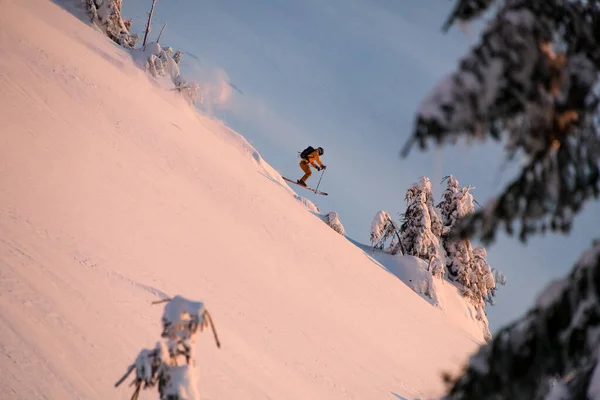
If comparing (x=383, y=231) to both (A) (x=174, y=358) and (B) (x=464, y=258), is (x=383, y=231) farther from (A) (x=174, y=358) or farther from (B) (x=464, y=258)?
(A) (x=174, y=358)

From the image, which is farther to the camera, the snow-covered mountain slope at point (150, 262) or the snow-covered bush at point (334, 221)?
the snow-covered bush at point (334, 221)

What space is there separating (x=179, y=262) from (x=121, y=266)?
2.08 metres

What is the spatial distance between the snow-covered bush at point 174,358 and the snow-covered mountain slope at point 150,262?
4023mm

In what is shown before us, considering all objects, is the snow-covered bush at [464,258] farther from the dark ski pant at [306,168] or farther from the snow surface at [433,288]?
the dark ski pant at [306,168]

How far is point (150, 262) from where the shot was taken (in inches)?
498

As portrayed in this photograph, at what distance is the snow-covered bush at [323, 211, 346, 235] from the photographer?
28.3 metres

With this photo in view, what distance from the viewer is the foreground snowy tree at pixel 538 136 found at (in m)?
2.27

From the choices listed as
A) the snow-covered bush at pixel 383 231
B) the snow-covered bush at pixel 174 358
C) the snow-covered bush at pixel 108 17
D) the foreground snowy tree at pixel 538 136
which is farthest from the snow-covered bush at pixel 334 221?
the foreground snowy tree at pixel 538 136

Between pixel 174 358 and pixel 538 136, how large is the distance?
3.19m

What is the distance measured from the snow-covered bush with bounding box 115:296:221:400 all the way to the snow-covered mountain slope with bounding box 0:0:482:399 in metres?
4.02

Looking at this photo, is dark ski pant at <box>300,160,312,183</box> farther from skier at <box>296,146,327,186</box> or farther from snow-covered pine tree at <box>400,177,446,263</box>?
snow-covered pine tree at <box>400,177,446,263</box>

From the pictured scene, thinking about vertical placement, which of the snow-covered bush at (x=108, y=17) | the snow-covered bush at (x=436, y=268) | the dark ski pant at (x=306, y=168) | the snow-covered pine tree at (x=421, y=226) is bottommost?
the snow-covered bush at (x=436, y=268)

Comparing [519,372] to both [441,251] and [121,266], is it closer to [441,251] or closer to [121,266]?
[121,266]

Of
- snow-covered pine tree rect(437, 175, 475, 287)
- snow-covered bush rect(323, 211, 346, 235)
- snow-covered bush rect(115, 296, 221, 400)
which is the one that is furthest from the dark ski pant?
snow-covered bush rect(115, 296, 221, 400)
